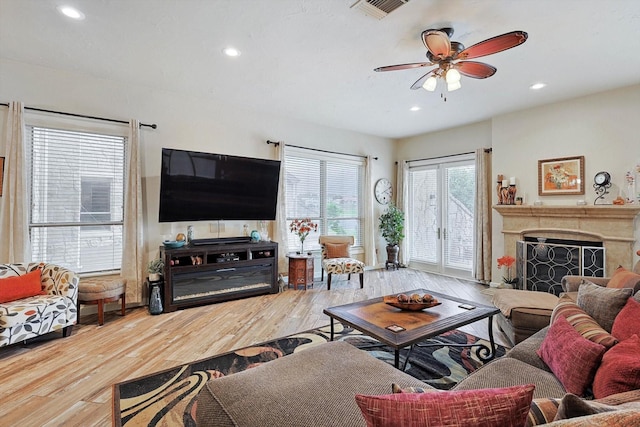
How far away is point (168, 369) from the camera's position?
2516 mm

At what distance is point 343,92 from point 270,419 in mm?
3915

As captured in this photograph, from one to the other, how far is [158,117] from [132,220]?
143 centimetres

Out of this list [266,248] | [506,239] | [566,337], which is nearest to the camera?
[566,337]

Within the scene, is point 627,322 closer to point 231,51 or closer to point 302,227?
point 231,51

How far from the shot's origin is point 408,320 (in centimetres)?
240

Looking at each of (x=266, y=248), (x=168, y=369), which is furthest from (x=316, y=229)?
(x=168, y=369)

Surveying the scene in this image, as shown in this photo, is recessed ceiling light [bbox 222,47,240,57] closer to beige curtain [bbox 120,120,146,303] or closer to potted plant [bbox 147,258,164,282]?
beige curtain [bbox 120,120,146,303]

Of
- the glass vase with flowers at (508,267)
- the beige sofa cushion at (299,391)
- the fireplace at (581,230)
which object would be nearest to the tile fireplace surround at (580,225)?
the fireplace at (581,230)

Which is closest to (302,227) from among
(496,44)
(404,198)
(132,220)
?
(132,220)

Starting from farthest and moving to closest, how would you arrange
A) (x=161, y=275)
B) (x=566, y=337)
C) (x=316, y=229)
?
1. (x=316, y=229)
2. (x=161, y=275)
3. (x=566, y=337)

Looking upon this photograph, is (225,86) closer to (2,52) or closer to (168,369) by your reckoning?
(2,52)

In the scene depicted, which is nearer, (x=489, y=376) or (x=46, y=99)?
(x=489, y=376)

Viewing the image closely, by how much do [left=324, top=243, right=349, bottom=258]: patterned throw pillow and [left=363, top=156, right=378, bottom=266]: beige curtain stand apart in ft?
3.36

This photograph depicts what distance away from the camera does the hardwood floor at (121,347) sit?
207 cm
